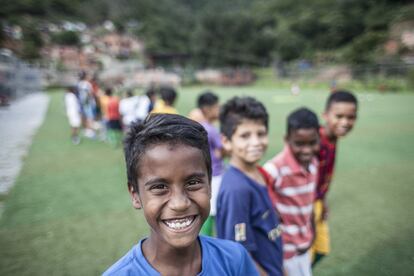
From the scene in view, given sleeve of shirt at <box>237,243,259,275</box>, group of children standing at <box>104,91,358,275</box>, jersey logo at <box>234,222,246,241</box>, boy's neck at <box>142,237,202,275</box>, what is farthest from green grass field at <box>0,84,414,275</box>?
boy's neck at <box>142,237,202,275</box>

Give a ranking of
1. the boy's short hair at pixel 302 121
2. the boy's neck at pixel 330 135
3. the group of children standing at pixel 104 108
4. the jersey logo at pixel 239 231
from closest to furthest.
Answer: the jersey logo at pixel 239 231 → the boy's short hair at pixel 302 121 → the boy's neck at pixel 330 135 → the group of children standing at pixel 104 108

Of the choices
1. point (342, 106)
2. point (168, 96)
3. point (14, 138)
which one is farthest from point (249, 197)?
point (14, 138)

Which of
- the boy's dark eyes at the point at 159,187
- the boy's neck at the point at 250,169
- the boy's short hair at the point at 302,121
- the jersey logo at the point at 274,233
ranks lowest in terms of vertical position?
the jersey logo at the point at 274,233

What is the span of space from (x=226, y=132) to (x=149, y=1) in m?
81.6

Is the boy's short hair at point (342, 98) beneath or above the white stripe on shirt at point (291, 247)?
above

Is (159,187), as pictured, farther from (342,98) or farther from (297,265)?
(342,98)

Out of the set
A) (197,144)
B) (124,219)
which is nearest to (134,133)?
(197,144)

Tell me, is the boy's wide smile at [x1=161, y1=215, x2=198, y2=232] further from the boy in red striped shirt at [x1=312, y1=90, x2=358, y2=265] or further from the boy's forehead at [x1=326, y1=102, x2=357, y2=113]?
the boy's forehead at [x1=326, y1=102, x2=357, y2=113]

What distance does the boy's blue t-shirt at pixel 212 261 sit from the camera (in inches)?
46.4

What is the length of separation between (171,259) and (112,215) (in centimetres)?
340

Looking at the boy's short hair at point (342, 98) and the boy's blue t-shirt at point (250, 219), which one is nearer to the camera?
the boy's blue t-shirt at point (250, 219)

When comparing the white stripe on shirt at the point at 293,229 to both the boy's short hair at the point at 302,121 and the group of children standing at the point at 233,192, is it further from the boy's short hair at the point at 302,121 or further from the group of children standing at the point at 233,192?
the boy's short hair at the point at 302,121

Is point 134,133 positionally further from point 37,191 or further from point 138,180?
point 37,191

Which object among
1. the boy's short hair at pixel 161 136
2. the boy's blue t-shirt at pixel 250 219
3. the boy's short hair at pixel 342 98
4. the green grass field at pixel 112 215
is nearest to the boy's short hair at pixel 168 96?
the green grass field at pixel 112 215
